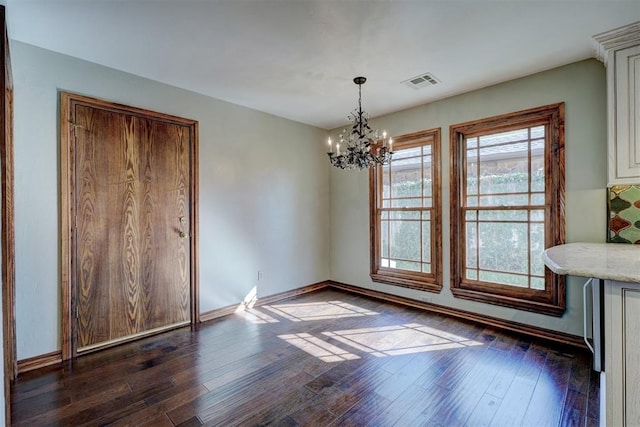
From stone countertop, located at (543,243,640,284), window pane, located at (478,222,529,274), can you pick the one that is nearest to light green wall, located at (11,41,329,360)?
window pane, located at (478,222,529,274)

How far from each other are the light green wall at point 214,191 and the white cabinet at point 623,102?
3364 millimetres

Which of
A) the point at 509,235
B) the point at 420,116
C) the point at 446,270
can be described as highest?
the point at 420,116

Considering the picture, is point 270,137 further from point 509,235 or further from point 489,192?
point 509,235

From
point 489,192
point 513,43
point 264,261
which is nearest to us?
point 513,43

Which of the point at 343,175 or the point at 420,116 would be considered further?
the point at 343,175

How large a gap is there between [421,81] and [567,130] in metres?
1.42

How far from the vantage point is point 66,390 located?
2098 mm

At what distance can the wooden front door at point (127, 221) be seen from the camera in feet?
8.55

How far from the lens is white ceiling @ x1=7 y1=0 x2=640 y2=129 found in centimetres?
197

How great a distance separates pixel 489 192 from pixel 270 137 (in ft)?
9.27

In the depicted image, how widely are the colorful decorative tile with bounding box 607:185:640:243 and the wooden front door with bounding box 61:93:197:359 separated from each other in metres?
3.99

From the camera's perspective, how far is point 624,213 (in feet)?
8.13

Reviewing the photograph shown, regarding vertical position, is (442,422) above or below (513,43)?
below

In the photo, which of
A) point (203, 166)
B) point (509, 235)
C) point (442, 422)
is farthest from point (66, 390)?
point (509, 235)
